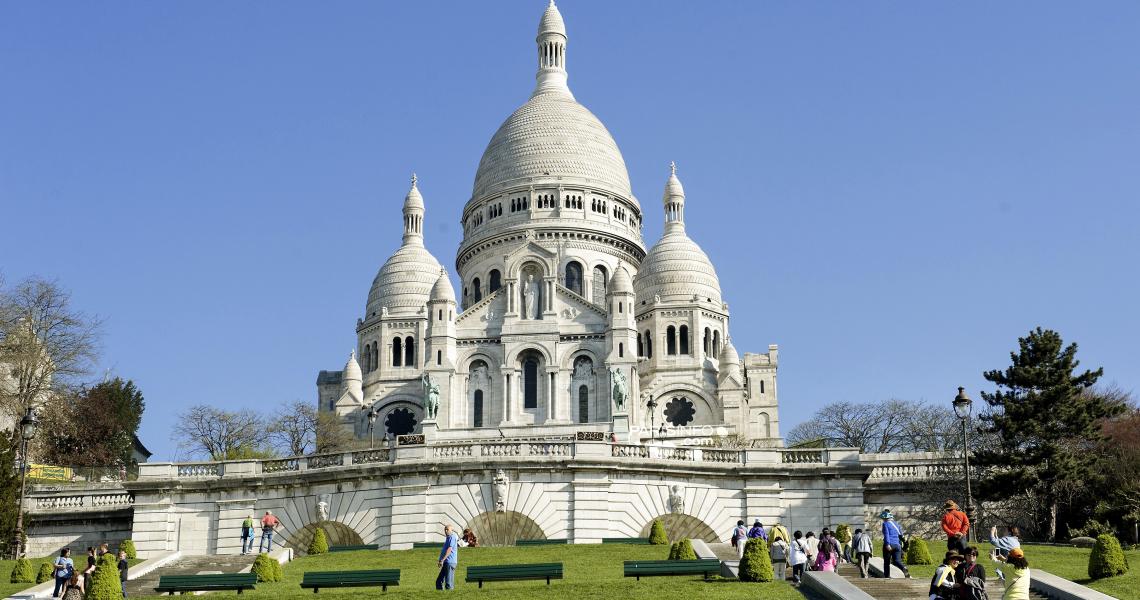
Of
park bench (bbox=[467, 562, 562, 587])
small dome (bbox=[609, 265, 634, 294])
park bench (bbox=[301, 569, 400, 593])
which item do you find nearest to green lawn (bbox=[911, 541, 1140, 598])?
park bench (bbox=[467, 562, 562, 587])

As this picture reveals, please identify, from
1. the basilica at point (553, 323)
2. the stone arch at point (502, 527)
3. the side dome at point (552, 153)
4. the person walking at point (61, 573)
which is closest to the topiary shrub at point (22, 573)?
the person walking at point (61, 573)

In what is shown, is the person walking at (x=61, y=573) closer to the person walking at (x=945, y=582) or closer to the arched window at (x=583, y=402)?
the person walking at (x=945, y=582)

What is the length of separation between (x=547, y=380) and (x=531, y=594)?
60270 mm

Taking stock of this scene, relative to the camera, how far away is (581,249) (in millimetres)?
97750

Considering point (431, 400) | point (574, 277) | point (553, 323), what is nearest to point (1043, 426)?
point (431, 400)

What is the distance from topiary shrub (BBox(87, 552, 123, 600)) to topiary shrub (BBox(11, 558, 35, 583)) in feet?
24.8

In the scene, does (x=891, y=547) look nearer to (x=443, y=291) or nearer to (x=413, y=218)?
(x=443, y=291)

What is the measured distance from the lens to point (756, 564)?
26891 mm

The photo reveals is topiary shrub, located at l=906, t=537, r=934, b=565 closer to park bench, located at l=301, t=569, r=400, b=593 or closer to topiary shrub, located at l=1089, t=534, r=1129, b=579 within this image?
topiary shrub, located at l=1089, t=534, r=1129, b=579

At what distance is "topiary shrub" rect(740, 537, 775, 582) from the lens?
2686 cm

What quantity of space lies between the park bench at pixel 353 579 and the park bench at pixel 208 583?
1100mm

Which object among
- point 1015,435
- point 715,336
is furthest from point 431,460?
point 715,336

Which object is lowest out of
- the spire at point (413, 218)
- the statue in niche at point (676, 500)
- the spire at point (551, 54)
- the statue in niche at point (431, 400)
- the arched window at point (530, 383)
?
the statue in niche at point (676, 500)

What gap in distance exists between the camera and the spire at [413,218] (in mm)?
104000
